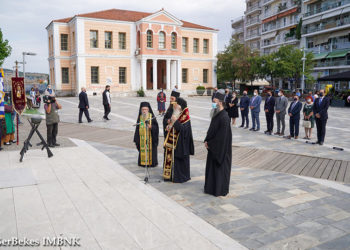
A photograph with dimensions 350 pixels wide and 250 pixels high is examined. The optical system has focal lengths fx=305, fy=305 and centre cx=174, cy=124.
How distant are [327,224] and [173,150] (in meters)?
3.01

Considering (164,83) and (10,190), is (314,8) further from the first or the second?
(10,190)

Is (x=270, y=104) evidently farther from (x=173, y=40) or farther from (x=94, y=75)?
(x=173, y=40)

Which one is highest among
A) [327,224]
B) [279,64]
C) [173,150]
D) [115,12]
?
[115,12]

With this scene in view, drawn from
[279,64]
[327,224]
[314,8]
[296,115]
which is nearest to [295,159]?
[296,115]

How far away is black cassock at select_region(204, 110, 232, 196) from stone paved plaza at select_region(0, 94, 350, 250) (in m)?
0.23

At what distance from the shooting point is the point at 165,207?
488 centimetres

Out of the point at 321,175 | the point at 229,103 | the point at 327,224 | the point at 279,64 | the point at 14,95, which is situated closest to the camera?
the point at 327,224

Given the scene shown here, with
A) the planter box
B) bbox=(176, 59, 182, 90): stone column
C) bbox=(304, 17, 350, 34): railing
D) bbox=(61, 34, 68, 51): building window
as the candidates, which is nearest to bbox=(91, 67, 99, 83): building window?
bbox=(61, 34, 68, 51): building window

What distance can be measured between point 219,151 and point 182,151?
1.02 metres

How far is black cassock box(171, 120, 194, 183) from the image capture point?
19.9ft

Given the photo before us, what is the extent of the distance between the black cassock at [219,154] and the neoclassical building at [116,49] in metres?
33.6

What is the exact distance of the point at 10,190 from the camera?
18.2ft

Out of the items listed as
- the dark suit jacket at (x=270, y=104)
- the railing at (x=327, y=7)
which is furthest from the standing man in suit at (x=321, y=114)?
the railing at (x=327, y=7)

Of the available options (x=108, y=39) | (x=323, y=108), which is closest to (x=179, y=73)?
(x=108, y=39)
